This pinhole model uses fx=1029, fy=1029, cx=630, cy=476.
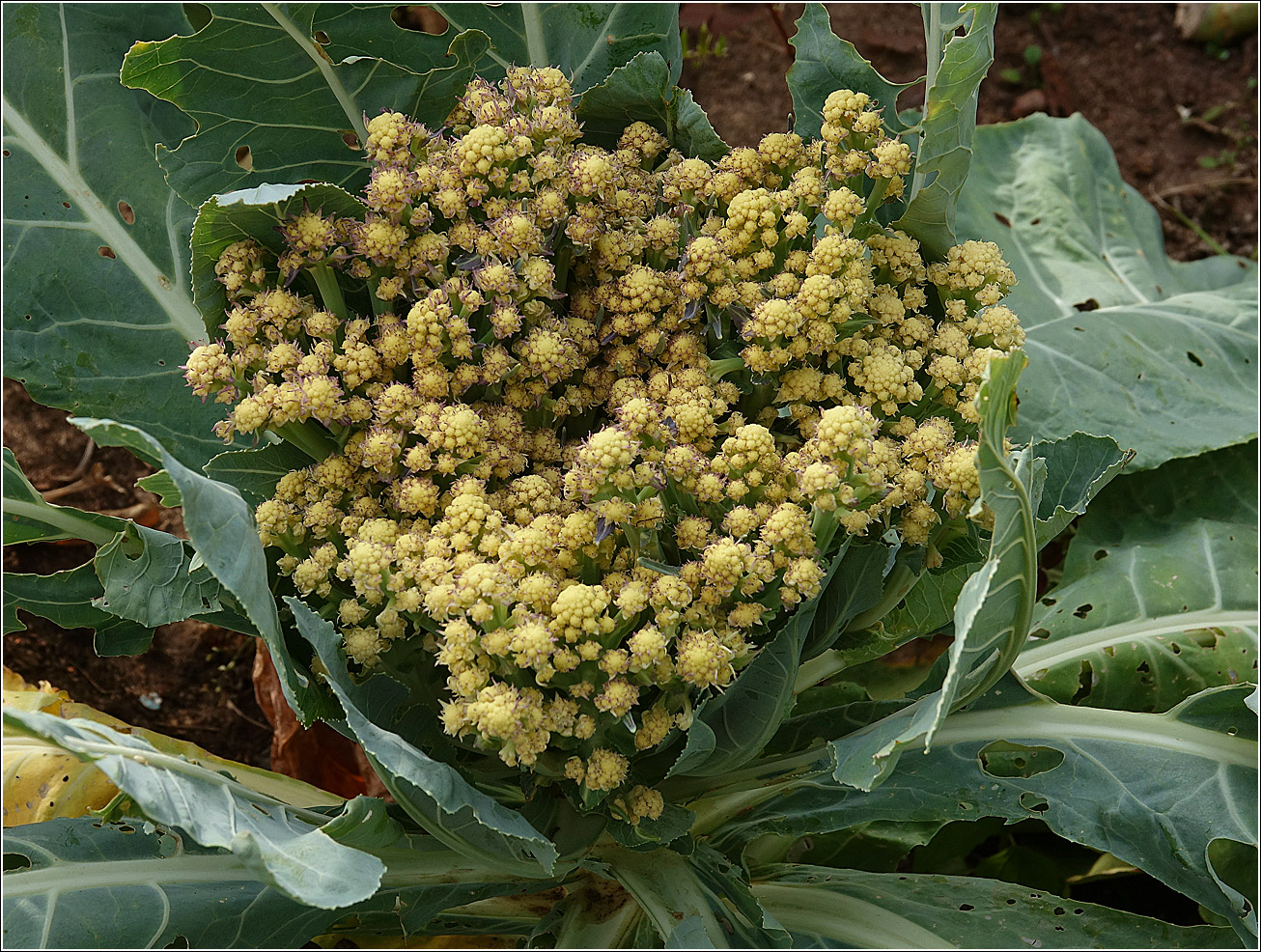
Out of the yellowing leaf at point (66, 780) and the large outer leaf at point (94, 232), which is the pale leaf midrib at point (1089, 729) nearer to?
the yellowing leaf at point (66, 780)

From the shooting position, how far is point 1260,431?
272 cm

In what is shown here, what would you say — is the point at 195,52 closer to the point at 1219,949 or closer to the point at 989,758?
the point at 989,758

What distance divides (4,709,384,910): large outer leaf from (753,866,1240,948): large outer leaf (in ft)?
2.99

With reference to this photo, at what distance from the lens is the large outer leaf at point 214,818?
4.35ft

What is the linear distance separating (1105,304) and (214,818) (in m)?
2.79

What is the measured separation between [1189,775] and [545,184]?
63.2 inches

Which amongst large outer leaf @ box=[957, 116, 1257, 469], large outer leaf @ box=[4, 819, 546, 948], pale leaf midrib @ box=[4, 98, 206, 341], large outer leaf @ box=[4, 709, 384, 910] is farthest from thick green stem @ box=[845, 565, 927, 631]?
pale leaf midrib @ box=[4, 98, 206, 341]

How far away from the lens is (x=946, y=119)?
1.73 m

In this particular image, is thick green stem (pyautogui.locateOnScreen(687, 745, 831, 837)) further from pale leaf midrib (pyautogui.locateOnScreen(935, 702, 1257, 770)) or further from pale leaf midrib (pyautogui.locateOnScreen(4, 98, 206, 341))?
pale leaf midrib (pyautogui.locateOnScreen(4, 98, 206, 341))

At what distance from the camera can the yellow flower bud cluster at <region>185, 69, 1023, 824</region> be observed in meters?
1.53

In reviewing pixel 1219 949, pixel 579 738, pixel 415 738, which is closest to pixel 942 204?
pixel 579 738

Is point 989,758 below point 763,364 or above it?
below

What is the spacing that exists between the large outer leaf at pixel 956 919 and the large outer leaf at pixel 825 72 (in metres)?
1.54

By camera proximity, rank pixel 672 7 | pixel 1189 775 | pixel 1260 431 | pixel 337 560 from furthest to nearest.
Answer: pixel 1260 431, pixel 672 7, pixel 1189 775, pixel 337 560
